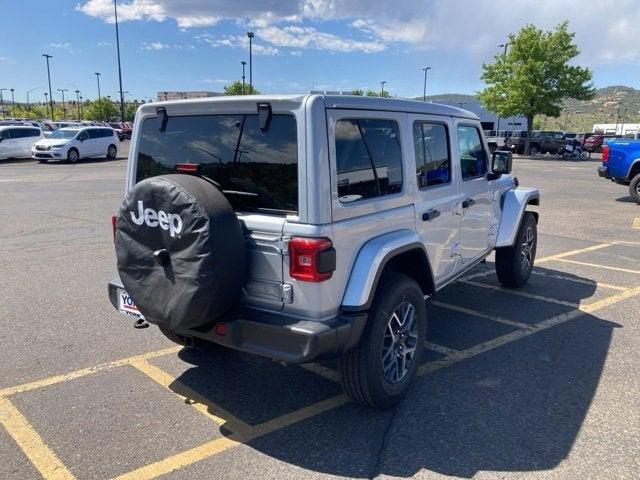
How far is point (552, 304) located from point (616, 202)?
10325 millimetres

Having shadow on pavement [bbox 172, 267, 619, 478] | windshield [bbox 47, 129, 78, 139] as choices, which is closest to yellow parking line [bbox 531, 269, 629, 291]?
shadow on pavement [bbox 172, 267, 619, 478]

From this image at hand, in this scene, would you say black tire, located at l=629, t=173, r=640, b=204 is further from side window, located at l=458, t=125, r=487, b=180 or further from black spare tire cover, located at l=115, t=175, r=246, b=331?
black spare tire cover, located at l=115, t=175, r=246, b=331

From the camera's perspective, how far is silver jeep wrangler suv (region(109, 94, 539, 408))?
2984 mm

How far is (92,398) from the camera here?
3.65 m

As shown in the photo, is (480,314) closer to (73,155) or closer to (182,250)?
(182,250)

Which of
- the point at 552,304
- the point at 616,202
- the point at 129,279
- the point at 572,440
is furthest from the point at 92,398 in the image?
the point at 616,202

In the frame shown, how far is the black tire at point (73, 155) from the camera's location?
26.5m

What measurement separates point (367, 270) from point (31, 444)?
2.11 metres

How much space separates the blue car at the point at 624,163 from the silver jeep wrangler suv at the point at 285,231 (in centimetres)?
1218

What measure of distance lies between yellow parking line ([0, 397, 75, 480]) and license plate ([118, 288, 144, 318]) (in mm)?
856

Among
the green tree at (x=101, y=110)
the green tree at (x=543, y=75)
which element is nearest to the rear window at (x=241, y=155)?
the green tree at (x=543, y=75)

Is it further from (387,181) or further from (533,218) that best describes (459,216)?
(533,218)

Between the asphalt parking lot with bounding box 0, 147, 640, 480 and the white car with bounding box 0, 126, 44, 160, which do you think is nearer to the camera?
the asphalt parking lot with bounding box 0, 147, 640, 480

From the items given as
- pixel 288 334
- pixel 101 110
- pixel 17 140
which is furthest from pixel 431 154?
pixel 101 110
